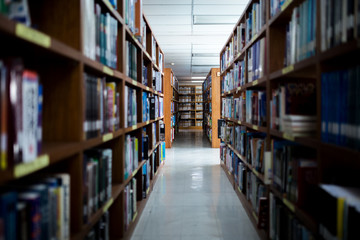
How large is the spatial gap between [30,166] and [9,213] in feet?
0.46

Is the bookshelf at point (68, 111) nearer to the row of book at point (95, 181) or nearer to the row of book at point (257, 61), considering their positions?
the row of book at point (95, 181)

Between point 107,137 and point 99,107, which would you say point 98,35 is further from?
point 107,137

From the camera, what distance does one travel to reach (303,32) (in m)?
1.51

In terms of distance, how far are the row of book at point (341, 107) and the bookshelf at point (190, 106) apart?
1314 centimetres

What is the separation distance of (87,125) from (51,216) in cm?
48

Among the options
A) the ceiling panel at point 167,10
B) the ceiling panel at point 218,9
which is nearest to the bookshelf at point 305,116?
the ceiling panel at point 218,9

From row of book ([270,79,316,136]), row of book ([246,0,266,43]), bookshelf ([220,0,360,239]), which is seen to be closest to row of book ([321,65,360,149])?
bookshelf ([220,0,360,239])

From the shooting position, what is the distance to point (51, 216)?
101 centimetres

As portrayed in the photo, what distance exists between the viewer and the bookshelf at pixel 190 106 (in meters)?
14.4

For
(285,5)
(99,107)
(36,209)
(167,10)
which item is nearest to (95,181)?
(99,107)

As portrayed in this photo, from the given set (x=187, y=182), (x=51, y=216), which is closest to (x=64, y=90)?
(x=51, y=216)

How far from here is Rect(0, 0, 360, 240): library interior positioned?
876mm

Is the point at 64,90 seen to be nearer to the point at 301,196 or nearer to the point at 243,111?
the point at 301,196

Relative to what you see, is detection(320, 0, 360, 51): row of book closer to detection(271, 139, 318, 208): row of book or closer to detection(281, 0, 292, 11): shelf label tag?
detection(281, 0, 292, 11): shelf label tag
